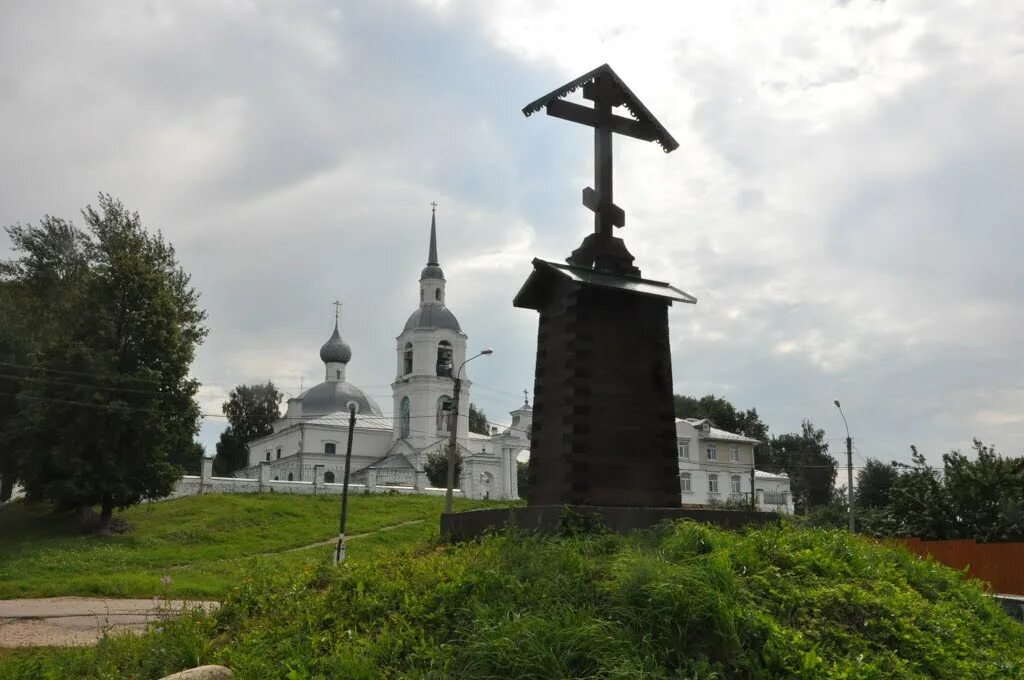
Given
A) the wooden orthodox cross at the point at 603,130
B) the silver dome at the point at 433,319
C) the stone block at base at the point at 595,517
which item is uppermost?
the silver dome at the point at 433,319

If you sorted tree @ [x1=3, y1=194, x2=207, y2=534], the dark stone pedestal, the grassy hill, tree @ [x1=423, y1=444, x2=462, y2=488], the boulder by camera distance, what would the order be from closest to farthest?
the grassy hill
the boulder
the dark stone pedestal
tree @ [x1=3, y1=194, x2=207, y2=534]
tree @ [x1=423, y1=444, x2=462, y2=488]

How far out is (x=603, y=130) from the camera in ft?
33.5

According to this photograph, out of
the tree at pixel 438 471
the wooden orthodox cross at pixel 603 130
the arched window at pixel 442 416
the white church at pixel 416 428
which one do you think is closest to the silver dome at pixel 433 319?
the white church at pixel 416 428

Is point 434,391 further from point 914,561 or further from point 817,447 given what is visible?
point 914,561

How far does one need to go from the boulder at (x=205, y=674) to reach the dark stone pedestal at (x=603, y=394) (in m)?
3.48

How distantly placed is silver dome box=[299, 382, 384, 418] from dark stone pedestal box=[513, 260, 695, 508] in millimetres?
57535

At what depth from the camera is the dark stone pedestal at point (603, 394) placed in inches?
350

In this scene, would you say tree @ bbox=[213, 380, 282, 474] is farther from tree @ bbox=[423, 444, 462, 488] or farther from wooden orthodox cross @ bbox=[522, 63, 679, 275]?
wooden orthodox cross @ bbox=[522, 63, 679, 275]

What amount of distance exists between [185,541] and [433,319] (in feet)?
110

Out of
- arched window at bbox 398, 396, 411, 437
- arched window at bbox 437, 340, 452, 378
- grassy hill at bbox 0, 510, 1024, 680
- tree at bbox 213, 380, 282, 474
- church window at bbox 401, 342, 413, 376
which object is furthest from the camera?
tree at bbox 213, 380, 282, 474

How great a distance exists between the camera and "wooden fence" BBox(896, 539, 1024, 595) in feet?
61.5

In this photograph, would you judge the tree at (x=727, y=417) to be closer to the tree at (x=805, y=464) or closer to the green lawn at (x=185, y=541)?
the tree at (x=805, y=464)

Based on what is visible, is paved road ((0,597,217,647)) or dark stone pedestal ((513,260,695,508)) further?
paved road ((0,597,217,647))

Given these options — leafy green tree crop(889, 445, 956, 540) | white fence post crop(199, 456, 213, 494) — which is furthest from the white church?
Result: leafy green tree crop(889, 445, 956, 540)
